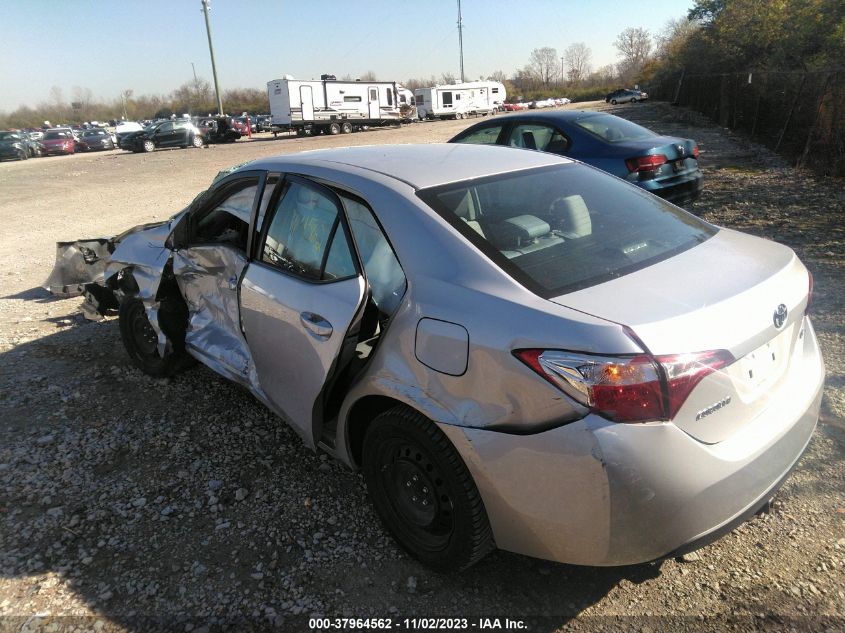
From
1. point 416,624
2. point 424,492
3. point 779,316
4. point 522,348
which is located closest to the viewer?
point 522,348

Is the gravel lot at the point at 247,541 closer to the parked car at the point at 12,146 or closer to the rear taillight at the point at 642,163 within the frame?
the rear taillight at the point at 642,163

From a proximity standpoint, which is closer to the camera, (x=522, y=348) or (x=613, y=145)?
(x=522, y=348)

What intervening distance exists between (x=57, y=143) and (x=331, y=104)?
18.0 meters

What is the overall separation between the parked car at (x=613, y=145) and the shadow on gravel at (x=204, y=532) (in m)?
5.42

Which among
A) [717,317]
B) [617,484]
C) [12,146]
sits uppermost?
[12,146]

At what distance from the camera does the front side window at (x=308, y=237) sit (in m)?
2.81

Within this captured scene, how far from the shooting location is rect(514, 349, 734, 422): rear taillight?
1.82 meters

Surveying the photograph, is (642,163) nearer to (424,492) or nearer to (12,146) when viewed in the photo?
(424,492)

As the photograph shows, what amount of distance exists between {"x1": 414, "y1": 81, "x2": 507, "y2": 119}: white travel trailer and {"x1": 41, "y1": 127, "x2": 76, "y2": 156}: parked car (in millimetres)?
28179

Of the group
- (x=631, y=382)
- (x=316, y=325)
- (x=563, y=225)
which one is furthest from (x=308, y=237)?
(x=631, y=382)

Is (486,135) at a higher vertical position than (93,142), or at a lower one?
lower

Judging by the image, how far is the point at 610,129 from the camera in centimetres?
789

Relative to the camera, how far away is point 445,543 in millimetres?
2430

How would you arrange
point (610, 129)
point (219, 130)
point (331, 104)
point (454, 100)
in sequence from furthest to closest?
point (454, 100)
point (331, 104)
point (219, 130)
point (610, 129)
